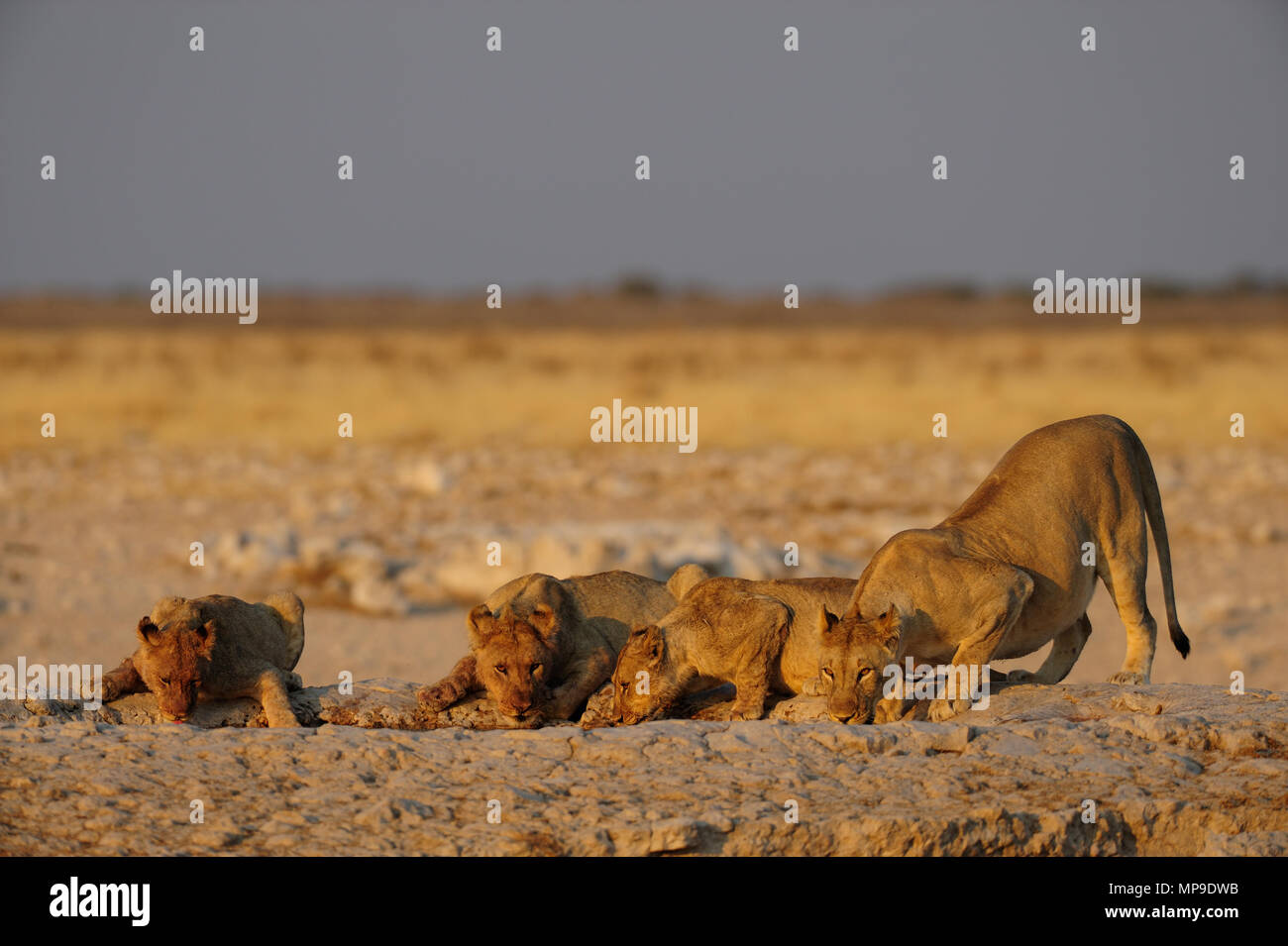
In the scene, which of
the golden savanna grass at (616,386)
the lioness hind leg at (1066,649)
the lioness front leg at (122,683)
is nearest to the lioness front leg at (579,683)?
the lioness front leg at (122,683)

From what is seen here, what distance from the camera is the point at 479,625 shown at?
8359mm

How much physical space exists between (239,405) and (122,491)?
8342 mm

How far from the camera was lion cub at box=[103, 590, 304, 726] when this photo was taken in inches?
317

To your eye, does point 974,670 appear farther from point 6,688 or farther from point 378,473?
point 378,473

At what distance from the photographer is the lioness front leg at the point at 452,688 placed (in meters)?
8.34

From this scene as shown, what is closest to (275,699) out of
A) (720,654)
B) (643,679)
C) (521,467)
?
(643,679)

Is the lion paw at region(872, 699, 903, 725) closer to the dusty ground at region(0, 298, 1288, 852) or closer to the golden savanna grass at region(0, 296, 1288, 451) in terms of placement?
the dusty ground at region(0, 298, 1288, 852)

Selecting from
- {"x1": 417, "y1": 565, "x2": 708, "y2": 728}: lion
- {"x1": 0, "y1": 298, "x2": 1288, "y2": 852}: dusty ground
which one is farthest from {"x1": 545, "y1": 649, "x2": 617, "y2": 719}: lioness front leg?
{"x1": 0, "y1": 298, "x2": 1288, "y2": 852}: dusty ground

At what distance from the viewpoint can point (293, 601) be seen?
887 cm

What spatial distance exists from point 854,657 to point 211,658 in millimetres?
3268

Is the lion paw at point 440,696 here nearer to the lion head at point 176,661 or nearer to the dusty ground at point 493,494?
the dusty ground at point 493,494

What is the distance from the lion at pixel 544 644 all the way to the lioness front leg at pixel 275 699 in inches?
27.0

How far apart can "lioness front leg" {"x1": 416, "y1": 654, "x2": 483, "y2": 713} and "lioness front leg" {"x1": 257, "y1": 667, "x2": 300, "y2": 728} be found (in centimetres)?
68

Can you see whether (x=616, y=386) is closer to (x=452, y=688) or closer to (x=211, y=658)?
(x=452, y=688)
